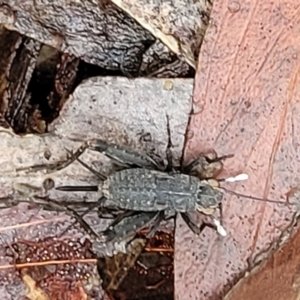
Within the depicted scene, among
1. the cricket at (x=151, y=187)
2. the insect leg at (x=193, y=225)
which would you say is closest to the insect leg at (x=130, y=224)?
the cricket at (x=151, y=187)

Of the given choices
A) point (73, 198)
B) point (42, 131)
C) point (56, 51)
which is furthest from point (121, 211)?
point (56, 51)

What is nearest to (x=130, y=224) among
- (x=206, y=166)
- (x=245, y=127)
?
(x=206, y=166)

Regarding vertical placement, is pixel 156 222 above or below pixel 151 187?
below

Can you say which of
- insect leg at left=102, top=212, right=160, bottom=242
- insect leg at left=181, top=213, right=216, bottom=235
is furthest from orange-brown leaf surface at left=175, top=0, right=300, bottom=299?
insect leg at left=102, top=212, right=160, bottom=242

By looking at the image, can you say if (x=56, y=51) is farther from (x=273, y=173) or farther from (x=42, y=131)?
(x=273, y=173)

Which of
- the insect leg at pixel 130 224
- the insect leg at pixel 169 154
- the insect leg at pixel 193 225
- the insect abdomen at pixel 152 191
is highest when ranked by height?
the insect leg at pixel 169 154

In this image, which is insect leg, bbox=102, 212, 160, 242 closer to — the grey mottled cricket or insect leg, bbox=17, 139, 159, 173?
the grey mottled cricket

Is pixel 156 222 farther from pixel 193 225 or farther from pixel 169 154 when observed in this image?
pixel 169 154

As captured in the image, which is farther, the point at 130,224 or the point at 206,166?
the point at 130,224

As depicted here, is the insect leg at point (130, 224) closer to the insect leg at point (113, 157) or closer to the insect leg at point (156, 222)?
the insect leg at point (156, 222)

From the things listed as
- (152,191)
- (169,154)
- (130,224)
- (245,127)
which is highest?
(245,127)

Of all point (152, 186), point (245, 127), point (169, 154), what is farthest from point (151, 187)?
point (245, 127)
